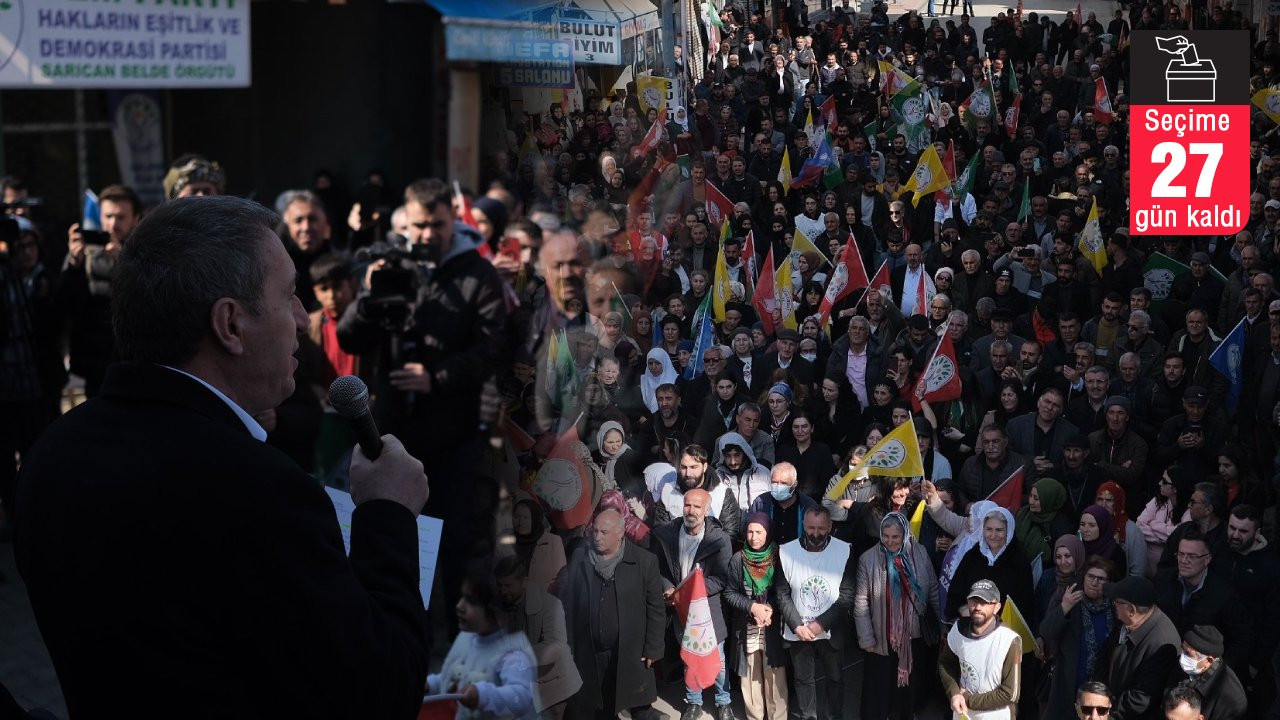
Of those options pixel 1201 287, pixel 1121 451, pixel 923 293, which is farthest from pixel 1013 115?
pixel 1121 451

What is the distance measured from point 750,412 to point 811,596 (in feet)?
1.96

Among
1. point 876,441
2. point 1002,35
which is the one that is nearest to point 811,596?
point 876,441

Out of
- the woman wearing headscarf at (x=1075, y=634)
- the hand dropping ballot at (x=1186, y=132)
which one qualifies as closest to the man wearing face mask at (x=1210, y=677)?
the woman wearing headscarf at (x=1075, y=634)

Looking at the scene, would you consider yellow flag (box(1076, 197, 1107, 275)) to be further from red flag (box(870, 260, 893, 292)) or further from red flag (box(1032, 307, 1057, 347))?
red flag (box(870, 260, 893, 292))

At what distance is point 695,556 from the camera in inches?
154

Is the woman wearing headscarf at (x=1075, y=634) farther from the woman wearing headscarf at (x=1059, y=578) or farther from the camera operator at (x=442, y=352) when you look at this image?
the camera operator at (x=442, y=352)

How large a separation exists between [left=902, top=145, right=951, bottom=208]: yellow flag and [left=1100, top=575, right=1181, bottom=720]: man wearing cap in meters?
1.43

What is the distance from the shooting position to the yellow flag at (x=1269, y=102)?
5176 millimetres

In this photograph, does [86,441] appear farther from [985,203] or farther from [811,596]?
[985,203]

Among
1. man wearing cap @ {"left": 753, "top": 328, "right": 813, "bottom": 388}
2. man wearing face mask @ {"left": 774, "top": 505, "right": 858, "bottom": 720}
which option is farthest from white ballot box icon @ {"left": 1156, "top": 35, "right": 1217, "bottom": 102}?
man wearing face mask @ {"left": 774, "top": 505, "right": 858, "bottom": 720}

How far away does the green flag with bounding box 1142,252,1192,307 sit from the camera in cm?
510

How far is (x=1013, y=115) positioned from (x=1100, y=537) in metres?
1.53

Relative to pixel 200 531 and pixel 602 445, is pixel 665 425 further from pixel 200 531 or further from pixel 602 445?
pixel 200 531

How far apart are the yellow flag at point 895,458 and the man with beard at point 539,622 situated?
3.87ft
